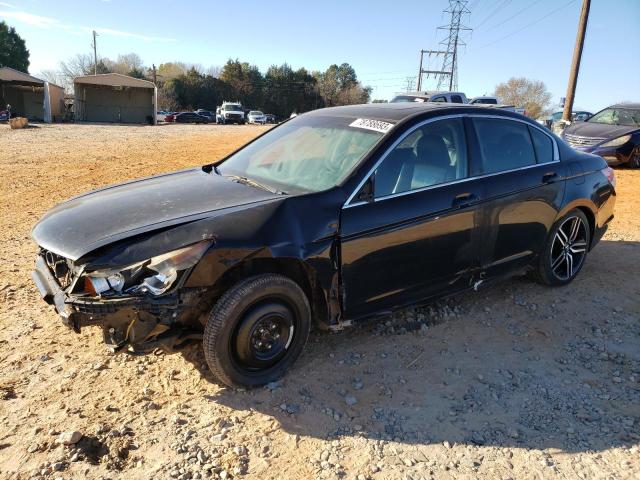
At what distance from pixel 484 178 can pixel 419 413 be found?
6.45ft

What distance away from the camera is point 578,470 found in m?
2.70

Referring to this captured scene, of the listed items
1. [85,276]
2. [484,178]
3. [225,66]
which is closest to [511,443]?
[484,178]

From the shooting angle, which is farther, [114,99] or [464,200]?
[114,99]

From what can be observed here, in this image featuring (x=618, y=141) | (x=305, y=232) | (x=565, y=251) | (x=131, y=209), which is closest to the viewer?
(x=305, y=232)

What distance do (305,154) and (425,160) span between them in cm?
94

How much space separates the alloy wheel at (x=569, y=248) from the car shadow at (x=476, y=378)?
36 centimetres

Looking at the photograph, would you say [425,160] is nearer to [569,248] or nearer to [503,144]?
[503,144]

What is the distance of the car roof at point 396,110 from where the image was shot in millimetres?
3891

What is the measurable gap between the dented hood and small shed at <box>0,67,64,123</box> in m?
41.4

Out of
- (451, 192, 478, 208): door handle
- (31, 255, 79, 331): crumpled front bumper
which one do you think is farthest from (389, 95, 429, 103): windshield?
(31, 255, 79, 331): crumpled front bumper

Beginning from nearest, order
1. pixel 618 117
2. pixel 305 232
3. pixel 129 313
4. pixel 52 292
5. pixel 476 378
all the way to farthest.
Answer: pixel 129 313 → pixel 52 292 → pixel 305 232 → pixel 476 378 → pixel 618 117

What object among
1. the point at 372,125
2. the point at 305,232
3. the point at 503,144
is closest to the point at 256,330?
the point at 305,232

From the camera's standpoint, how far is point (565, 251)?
4980mm

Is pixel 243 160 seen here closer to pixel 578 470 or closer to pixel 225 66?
pixel 578 470
